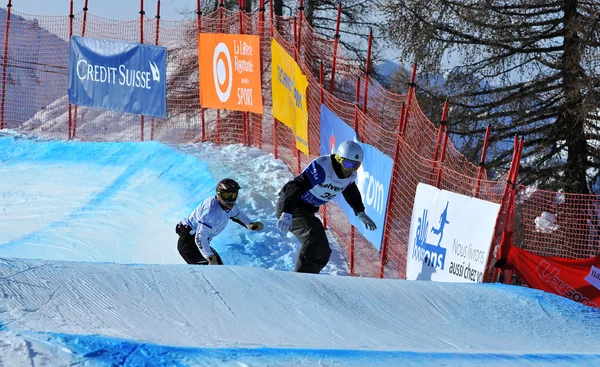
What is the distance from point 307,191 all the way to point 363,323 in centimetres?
307

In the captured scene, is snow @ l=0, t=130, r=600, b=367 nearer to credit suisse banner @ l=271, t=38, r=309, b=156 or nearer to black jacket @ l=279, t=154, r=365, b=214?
black jacket @ l=279, t=154, r=365, b=214

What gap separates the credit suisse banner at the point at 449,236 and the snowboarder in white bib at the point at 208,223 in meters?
1.62

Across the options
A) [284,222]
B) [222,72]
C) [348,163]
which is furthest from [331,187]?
[222,72]

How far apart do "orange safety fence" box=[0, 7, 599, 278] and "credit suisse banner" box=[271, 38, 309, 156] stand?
129 mm

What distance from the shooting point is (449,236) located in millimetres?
7660

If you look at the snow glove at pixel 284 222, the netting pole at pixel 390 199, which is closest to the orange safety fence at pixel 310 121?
the netting pole at pixel 390 199

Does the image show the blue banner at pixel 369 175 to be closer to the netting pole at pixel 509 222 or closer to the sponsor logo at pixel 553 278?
the netting pole at pixel 509 222

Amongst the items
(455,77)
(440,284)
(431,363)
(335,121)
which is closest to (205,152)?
(335,121)

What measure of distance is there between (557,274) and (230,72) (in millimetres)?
8081

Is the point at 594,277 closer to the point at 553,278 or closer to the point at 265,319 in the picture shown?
the point at 553,278

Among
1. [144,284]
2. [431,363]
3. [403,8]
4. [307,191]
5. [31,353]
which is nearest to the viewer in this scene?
[31,353]

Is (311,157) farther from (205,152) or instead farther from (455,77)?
(455,77)

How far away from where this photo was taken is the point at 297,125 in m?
11.9

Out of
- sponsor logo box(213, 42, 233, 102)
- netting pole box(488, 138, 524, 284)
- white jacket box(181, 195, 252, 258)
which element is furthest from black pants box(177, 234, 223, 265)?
sponsor logo box(213, 42, 233, 102)
